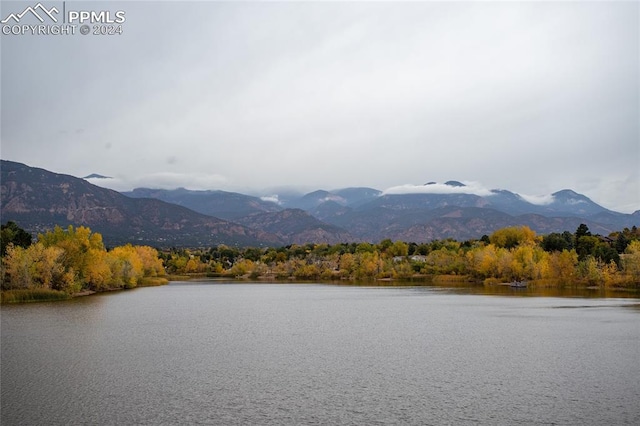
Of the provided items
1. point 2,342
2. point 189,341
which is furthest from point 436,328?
point 2,342

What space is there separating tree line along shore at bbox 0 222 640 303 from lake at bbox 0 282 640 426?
70.9 feet

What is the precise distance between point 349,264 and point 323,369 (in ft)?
457

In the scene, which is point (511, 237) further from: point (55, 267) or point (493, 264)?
point (55, 267)

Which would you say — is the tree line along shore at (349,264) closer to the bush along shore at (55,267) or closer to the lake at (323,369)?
the bush along shore at (55,267)

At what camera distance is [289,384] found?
26.6 m

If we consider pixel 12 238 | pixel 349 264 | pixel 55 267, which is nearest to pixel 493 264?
pixel 349 264

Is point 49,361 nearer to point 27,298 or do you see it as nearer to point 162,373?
point 162,373

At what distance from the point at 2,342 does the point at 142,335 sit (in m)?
9.66

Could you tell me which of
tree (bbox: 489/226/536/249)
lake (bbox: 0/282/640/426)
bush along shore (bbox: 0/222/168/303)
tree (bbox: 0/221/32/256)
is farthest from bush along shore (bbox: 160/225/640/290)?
tree (bbox: 0/221/32/256)

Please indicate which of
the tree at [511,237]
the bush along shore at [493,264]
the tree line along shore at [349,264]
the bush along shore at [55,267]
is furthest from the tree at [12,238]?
the tree at [511,237]

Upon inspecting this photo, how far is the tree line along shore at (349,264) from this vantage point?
73.6 meters

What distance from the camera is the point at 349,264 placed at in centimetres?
16862

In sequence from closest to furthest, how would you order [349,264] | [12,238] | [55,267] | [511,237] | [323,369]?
[323,369]
[55,267]
[12,238]
[511,237]
[349,264]

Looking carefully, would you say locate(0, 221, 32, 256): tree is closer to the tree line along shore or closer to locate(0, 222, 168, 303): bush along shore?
locate(0, 222, 168, 303): bush along shore
